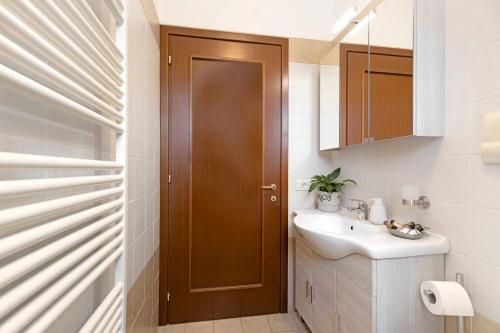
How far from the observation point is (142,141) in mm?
1337

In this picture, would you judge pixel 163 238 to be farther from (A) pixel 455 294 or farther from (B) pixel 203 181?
(A) pixel 455 294

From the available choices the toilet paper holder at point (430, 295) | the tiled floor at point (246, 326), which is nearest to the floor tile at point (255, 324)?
the tiled floor at point (246, 326)

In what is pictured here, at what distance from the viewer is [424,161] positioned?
3.99 feet

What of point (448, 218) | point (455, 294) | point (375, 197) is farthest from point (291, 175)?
point (455, 294)

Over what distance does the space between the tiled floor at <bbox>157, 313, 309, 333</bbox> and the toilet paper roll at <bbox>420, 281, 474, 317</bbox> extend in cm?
108

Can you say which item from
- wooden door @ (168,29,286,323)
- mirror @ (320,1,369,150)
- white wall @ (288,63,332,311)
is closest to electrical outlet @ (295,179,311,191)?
white wall @ (288,63,332,311)

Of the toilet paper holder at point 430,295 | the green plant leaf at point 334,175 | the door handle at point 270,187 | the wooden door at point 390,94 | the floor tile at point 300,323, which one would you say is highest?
the wooden door at point 390,94

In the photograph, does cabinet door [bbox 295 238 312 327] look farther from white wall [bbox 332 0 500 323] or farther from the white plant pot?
white wall [bbox 332 0 500 323]

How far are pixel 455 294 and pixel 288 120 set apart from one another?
57.0 inches

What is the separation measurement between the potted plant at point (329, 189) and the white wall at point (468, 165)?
62cm

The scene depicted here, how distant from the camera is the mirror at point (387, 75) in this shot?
113 cm

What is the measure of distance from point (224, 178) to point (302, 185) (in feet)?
2.13

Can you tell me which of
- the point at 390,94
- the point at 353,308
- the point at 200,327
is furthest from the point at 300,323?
the point at 390,94

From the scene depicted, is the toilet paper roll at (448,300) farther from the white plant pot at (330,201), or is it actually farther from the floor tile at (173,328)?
the floor tile at (173,328)
